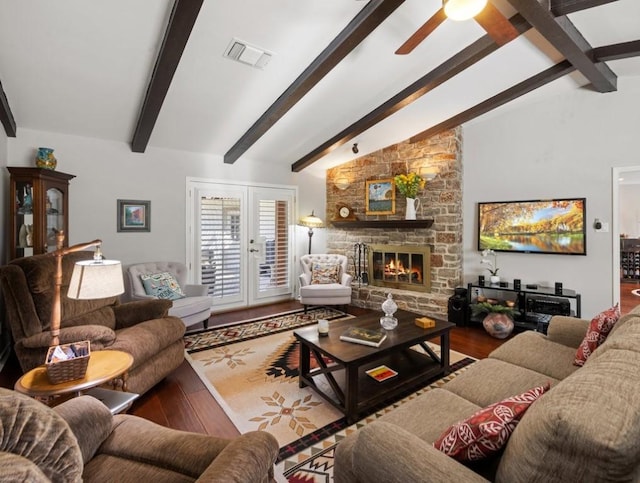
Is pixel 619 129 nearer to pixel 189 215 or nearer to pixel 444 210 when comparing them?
pixel 444 210

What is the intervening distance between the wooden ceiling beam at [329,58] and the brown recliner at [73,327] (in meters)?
2.44

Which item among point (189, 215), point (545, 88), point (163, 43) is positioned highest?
point (545, 88)

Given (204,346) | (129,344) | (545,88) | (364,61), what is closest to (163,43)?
(364,61)

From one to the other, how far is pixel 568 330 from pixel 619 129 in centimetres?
276

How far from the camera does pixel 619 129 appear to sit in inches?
143

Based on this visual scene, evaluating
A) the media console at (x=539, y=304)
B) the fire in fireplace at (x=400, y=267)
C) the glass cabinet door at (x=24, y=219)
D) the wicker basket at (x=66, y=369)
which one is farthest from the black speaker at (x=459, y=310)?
the glass cabinet door at (x=24, y=219)

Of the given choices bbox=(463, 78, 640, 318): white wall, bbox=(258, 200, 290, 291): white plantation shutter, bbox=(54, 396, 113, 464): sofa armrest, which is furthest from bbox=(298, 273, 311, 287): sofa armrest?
bbox=(54, 396, 113, 464): sofa armrest

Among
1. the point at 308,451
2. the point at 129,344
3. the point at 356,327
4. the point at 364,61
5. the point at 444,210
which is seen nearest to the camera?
the point at 308,451

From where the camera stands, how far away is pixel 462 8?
70.6 inches

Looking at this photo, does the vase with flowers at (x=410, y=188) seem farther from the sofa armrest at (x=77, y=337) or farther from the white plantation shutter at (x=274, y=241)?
the sofa armrest at (x=77, y=337)

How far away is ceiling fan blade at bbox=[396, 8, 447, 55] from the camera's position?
1895 mm

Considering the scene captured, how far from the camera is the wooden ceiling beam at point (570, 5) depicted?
2.36m

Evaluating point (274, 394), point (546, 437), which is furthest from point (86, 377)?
point (546, 437)

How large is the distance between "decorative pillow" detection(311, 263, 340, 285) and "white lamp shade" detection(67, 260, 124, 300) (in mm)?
3343
